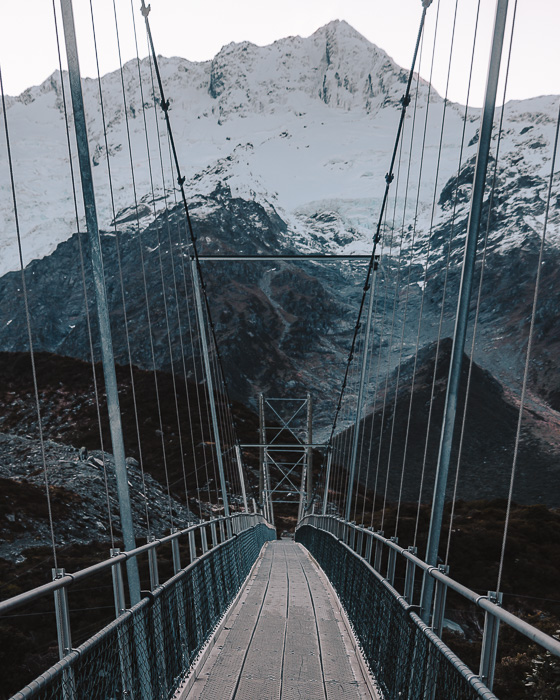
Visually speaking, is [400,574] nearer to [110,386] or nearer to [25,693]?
[110,386]

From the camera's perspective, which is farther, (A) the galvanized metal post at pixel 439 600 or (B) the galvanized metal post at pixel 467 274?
(B) the galvanized metal post at pixel 467 274

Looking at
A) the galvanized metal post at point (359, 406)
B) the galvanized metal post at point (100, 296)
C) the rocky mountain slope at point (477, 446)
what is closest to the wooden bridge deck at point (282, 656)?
the galvanized metal post at point (100, 296)

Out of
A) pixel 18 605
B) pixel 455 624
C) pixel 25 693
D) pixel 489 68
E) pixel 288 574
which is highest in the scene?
pixel 489 68

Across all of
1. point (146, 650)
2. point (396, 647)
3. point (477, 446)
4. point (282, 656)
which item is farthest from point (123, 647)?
point (477, 446)

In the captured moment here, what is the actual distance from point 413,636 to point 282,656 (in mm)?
2088

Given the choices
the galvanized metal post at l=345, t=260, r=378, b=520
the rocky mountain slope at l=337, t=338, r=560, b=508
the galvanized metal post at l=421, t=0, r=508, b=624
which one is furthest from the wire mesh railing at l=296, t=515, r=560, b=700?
the rocky mountain slope at l=337, t=338, r=560, b=508

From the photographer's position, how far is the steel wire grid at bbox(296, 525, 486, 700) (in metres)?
3.48

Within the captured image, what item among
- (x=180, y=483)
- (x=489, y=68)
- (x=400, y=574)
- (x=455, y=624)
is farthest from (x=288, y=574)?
(x=180, y=483)

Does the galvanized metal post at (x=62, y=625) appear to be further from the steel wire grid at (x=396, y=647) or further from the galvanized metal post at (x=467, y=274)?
the galvanized metal post at (x=467, y=274)

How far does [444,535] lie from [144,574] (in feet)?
64.8

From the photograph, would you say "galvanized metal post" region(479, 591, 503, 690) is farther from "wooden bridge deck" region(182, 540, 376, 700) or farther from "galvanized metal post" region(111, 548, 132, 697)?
"wooden bridge deck" region(182, 540, 376, 700)

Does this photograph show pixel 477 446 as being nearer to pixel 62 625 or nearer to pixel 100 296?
pixel 100 296

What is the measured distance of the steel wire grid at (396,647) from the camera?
3.48 meters

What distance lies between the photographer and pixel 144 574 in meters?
30.8
